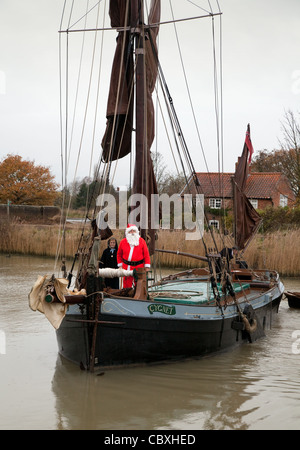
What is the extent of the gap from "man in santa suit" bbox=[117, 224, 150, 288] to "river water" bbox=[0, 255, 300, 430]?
1671 millimetres

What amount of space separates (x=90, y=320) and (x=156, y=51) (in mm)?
5367

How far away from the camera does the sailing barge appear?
7895 millimetres

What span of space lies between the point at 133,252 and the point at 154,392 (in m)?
2.48

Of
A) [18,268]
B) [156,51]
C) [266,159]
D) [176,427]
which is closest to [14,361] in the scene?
[176,427]

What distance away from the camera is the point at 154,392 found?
7.64 m

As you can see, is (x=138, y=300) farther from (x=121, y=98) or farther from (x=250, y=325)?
(x=121, y=98)

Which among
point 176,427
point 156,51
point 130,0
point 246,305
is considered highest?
point 130,0

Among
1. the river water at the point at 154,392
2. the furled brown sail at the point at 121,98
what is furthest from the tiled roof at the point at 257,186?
the river water at the point at 154,392

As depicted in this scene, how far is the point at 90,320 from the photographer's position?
7879 millimetres

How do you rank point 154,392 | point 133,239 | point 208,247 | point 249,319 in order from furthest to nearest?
point 208,247
point 249,319
point 133,239
point 154,392

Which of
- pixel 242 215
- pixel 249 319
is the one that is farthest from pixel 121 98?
pixel 242 215

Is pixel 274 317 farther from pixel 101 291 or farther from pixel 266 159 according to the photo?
pixel 266 159

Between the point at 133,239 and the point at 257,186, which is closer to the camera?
the point at 133,239

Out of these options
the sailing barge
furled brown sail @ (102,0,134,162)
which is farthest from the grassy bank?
furled brown sail @ (102,0,134,162)
